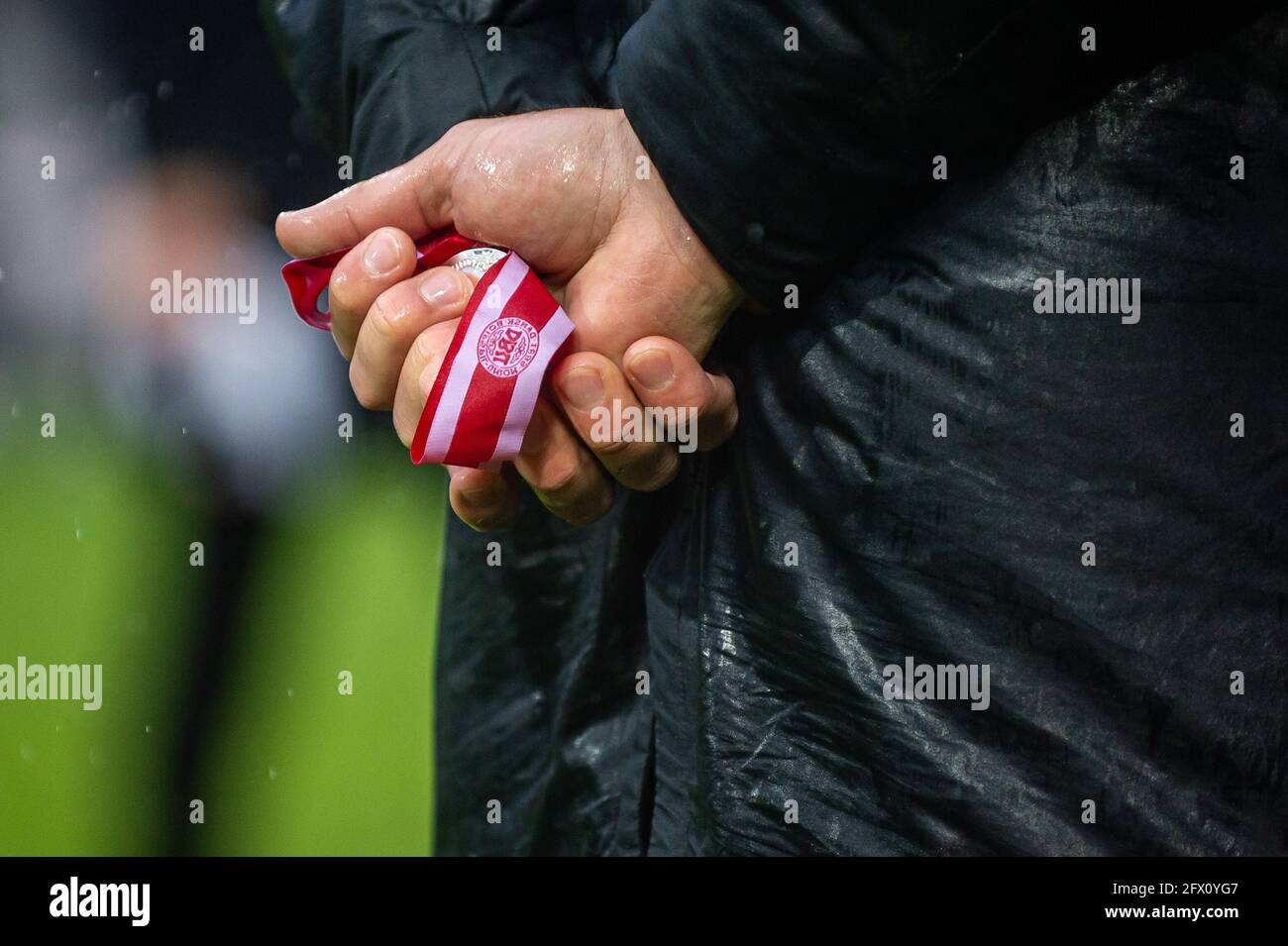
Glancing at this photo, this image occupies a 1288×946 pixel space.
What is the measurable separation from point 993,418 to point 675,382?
16 cm

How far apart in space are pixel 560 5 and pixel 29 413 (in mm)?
A: 1083

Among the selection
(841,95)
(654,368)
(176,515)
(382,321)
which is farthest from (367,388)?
(176,515)

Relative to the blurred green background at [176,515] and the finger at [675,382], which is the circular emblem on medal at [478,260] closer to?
the finger at [675,382]

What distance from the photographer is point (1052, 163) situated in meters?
0.52

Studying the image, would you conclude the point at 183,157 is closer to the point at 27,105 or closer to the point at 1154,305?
the point at 27,105

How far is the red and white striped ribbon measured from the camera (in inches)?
22.3

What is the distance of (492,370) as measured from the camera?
57 cm

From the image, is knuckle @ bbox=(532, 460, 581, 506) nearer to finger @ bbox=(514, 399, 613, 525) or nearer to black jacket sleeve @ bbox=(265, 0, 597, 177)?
finger @ bbox=(514, 399, 613, 525)

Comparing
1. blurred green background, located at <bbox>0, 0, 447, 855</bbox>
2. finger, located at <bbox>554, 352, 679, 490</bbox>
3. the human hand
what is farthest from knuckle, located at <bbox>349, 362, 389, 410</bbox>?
blurred green background, located at <bbox>0, 0, 447, 855</bbox>

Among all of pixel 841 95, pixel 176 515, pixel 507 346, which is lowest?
pixel 176 515

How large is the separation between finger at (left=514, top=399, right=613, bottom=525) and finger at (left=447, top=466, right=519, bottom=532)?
0.08 ft

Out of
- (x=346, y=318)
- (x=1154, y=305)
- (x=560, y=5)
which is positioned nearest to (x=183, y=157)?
(x=560, y=5)

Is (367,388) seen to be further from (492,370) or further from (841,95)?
(841,95)

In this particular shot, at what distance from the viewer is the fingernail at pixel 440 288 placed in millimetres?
604
